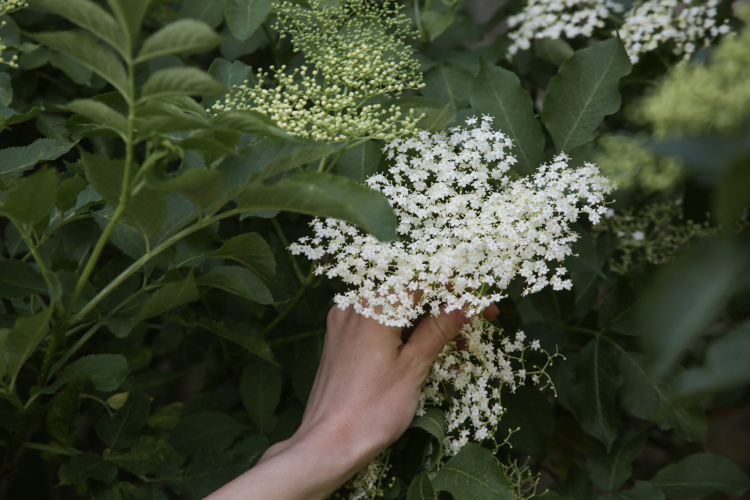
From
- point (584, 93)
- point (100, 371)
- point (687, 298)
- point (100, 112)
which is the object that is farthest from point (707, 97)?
point (100, 371)

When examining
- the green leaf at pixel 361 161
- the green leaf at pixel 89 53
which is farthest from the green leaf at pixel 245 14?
the green leaf at pixel 89 53

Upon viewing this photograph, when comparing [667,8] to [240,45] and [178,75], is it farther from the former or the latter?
[178,75]

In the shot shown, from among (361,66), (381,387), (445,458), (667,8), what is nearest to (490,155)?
(361,66)

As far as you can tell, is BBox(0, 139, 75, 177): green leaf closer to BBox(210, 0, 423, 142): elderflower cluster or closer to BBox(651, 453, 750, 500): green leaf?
BBox(210, 0, 423, 142): elderflower cluster

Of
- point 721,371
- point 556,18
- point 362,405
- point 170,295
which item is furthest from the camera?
point 556,18

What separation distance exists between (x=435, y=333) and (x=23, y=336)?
0.50 metres

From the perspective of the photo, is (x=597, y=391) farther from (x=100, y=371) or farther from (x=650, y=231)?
(x=100, y=371)

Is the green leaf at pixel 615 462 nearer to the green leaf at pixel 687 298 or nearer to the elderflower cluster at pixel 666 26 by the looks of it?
the elderflower cluster at pixel 666 26

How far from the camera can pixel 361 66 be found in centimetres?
86

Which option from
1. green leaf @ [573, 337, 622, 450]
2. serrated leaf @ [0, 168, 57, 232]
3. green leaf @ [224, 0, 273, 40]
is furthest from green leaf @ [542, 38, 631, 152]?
serrated leaf @ [0, 168, 57, 232]

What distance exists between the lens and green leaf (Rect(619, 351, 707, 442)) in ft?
3.22

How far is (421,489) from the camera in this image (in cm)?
88

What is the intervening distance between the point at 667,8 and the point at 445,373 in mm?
811

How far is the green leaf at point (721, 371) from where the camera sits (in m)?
0.37
